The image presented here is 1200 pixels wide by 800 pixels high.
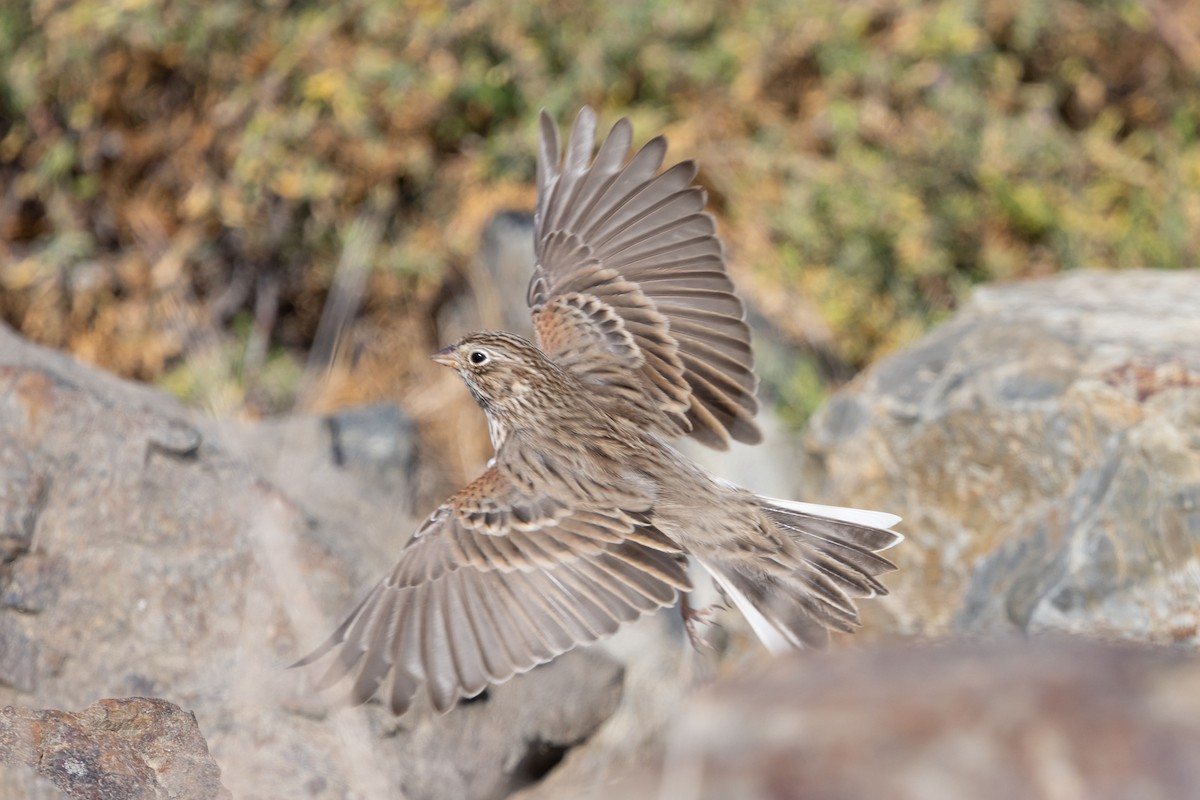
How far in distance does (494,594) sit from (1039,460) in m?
1.97

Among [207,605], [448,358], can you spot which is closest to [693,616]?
[448,358]

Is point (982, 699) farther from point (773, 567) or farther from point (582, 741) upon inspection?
point (582, 741)

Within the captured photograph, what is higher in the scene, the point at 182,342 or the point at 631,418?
the point at 182,342

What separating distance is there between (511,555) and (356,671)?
0.58 meters

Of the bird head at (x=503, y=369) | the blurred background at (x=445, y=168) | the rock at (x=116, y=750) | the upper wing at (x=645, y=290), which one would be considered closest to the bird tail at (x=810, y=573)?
the upper wing at (x=645, y=290)

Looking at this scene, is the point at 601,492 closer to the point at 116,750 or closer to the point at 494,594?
the point at 494,594

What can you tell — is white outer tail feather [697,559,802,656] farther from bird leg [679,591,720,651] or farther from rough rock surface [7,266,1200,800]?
rough rock surface [7,266,1200,800]

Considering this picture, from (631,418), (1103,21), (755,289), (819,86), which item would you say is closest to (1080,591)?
(631,418)

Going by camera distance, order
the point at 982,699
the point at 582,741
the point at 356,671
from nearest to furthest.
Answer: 1. the point at 982,699
2. the point at 356,671
3. the point at 582,741

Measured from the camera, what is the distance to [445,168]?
307 inches

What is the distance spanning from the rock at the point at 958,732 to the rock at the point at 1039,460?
2.25 meters

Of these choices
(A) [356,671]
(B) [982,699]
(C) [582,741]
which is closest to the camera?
(B) [982,699]

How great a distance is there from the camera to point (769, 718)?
2.02 meters

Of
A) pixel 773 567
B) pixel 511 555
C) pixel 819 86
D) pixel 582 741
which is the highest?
pixel 819 86
